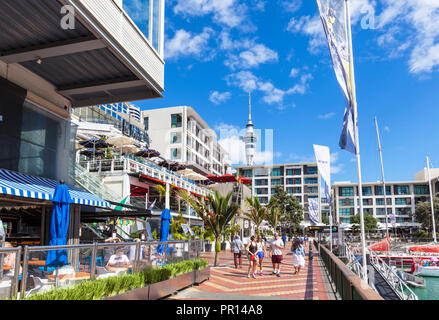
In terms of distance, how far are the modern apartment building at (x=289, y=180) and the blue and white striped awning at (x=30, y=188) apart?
299 ft

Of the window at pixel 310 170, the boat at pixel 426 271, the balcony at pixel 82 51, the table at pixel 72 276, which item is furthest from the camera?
the window at pixel 310 170

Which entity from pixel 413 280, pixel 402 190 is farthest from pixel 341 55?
pixel 402 190

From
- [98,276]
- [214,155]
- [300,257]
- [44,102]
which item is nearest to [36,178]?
[44,102]

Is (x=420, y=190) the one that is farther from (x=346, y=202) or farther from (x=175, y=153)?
(x=175, y=153)

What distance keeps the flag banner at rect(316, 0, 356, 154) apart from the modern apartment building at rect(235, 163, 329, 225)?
94464 mm

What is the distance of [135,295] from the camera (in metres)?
8.12

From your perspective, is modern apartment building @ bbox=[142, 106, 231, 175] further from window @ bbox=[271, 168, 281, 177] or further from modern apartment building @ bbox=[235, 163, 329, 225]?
window @ bbox=[271, 168, 281, 177]

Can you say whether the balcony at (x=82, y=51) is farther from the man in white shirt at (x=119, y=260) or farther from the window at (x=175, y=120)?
the window at (x=175, y=120)

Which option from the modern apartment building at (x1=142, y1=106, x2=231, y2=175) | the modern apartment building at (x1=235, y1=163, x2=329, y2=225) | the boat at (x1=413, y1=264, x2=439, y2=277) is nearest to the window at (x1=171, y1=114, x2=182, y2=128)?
the modern apartment building at (x1=142, y1=106, x2=231, y2=175)

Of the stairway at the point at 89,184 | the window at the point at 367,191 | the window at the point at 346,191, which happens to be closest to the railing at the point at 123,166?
the stairway at the point at 89,184

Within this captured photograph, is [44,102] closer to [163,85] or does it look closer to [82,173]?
[163,85]

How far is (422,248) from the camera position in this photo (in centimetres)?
3628

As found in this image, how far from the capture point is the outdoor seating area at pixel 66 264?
18.1 ft

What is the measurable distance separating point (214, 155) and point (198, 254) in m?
58.2
